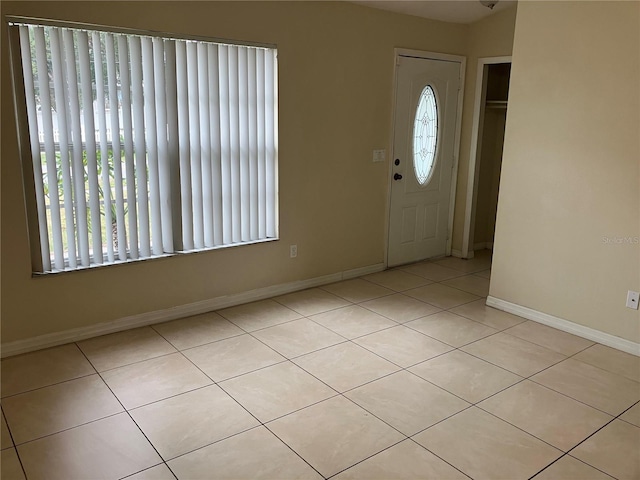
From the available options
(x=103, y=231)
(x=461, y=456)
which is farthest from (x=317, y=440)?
(x=103, y=231)

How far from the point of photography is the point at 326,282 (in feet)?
15.8

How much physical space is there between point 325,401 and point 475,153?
355 cm

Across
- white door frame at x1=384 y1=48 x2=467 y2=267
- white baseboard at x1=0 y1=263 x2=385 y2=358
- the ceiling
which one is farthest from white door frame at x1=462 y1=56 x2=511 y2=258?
white baseboard at x1=0 y1=263 x2=385 y2=358

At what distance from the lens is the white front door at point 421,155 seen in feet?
16.5

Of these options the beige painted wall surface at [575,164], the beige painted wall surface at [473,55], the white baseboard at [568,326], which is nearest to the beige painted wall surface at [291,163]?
the beige painted wall surface at [473,55]

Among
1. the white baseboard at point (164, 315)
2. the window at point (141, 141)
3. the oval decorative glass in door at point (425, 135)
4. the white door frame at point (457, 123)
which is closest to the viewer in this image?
the window at point (141, 141)

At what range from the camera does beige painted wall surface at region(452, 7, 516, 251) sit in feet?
16.5

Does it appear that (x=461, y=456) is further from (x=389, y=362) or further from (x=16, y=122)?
(x=16, y=122)

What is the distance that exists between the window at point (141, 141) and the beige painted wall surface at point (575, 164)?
191 cm

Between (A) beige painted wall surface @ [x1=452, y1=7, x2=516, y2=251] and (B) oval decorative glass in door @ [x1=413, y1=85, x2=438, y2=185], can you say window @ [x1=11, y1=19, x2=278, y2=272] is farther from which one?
(A) beige painted wall surface @ [x1=452, y1=7, x2=516, y2=251]

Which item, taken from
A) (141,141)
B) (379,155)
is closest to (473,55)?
(379,155)

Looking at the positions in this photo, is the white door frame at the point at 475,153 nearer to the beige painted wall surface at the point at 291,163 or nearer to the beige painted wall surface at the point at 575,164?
the beige painted wall surface at the point at 291,163

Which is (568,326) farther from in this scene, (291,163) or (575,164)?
(291,163)

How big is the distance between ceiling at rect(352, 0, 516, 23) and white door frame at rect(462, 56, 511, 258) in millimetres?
464
